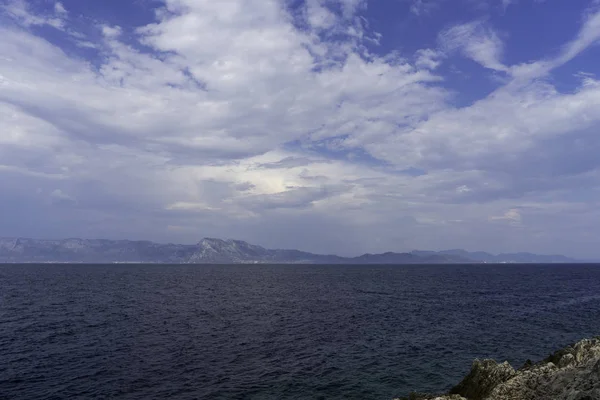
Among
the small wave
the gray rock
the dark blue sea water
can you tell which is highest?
the gray rock

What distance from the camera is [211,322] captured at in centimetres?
7850

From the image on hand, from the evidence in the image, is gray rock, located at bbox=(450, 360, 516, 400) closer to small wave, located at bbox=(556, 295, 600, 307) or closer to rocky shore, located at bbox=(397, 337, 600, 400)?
rocky shore, located at bbox=(397, 337, 600, 400)

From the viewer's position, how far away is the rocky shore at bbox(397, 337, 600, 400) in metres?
18.0

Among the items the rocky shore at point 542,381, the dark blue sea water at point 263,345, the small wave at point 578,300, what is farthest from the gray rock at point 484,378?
the small wave at point 578,300

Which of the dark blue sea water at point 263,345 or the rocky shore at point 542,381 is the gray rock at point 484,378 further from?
the dark blue sea water at point 263,345

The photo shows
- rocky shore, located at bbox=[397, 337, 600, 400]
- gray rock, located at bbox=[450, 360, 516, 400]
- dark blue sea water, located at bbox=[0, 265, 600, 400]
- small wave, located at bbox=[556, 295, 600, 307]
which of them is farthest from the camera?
small wave, located at bbox=[556, 295, 600, 307]

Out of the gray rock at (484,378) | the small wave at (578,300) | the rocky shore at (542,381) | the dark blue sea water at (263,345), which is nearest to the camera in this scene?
the rocky shore at (542,381)

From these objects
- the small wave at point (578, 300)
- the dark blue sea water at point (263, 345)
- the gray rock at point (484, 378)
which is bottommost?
the dark blue sea water at point (263, 345)

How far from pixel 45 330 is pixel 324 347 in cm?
5213

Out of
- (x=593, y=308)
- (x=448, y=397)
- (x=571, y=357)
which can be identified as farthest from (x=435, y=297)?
(x=448, y=397)

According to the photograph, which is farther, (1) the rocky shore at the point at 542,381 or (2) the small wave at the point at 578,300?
(2) the small wave at the point at 578,300

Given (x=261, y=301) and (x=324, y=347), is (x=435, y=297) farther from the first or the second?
(x=324, y=347)

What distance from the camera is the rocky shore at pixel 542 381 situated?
18.0 meters

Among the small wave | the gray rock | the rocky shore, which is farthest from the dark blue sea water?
the rocky shore
